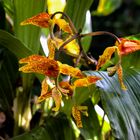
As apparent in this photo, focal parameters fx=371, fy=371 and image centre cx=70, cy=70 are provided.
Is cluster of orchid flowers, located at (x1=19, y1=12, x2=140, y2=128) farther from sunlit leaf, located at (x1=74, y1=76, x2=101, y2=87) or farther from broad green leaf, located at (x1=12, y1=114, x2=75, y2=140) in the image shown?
broad green leaf, located at (x1=12, y1=114, x2=75, y2=140)

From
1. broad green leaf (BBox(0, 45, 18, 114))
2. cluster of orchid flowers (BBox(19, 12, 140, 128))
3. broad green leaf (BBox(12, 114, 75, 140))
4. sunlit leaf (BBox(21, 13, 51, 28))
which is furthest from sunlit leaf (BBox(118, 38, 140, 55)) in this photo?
broad green leaf (BBox(0, 45, 18, 114))

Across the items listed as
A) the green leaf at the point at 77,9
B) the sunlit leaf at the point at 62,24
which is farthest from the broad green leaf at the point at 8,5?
the sunlit leaf at the point at 62,24

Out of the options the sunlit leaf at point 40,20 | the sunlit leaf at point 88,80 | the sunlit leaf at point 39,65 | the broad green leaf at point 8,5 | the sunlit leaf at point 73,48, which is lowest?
the sunlit leaf at point 88,80

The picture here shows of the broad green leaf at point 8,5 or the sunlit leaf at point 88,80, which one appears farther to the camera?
the broad green leaf at point 8,5

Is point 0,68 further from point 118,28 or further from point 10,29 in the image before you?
point 118,28

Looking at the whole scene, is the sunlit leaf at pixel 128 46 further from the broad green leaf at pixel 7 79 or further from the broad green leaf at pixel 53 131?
the broad green leaf at pixel 7 79
